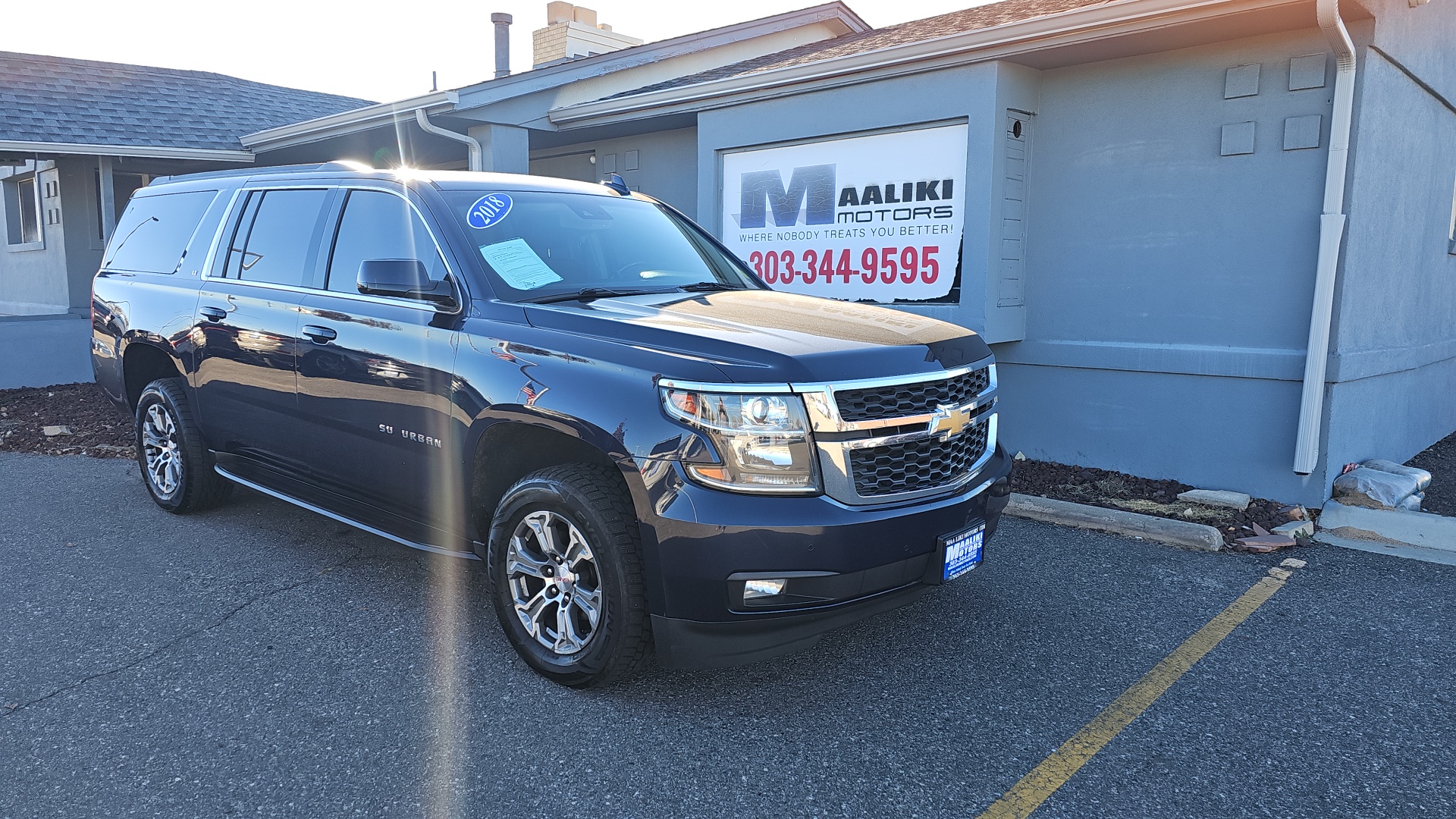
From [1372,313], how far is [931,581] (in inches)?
199

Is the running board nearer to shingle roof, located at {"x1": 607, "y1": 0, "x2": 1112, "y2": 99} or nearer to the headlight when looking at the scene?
the headlight

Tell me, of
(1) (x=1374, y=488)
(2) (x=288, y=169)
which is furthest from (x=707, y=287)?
(1) (x=1374, y=488)

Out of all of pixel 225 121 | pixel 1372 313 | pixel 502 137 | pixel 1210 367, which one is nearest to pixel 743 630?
pixel 1210 367

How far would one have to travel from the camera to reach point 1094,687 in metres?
3.75

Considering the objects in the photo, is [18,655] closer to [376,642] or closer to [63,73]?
[376,642]

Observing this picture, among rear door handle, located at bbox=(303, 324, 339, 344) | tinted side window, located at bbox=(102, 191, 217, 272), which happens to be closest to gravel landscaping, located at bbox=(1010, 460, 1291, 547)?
rear door handle, located at bbox=(303, 324, 339, 344)

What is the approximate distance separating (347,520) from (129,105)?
13.1 meters

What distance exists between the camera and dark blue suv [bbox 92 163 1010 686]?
3.21 metres

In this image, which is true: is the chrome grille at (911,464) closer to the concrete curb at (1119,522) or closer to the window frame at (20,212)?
the concrete curb at (1119,522)

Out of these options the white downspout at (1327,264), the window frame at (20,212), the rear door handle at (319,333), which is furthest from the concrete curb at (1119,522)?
the window frame at (20,212)

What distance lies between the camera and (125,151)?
1305 centimetres

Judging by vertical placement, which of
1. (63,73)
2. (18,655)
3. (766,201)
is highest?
(63,73)

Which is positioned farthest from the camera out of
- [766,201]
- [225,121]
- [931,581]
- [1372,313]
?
[225,121]

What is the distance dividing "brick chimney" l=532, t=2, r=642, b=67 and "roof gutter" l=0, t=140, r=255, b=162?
23.0 feet
